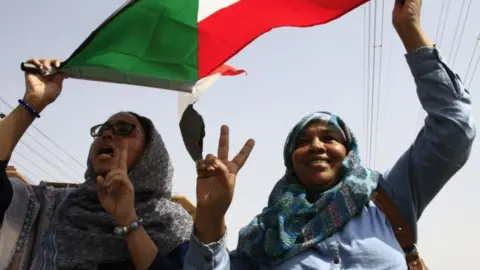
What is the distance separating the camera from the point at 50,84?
2596 millimetres

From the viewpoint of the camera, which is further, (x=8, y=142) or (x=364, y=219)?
(x=8, y=142)

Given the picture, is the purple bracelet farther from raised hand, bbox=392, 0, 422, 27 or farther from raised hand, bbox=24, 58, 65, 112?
raised hand, bbox=392, 0, 422, 27

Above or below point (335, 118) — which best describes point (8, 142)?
below

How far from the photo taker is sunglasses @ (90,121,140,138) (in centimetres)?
269

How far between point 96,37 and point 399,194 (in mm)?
1679

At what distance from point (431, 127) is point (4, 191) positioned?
1981mm

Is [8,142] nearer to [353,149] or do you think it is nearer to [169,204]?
[169,204]

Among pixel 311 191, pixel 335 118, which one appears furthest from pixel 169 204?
pixel 335 118

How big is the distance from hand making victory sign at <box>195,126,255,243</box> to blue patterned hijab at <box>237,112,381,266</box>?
0.36 m

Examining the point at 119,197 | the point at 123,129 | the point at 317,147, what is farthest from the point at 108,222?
the point at 317,147

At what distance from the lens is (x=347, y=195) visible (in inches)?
86.7

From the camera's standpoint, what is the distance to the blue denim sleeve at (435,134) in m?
2.08

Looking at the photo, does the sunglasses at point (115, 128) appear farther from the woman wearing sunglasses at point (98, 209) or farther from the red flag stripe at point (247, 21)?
the red flag stripe at point (247, 21)

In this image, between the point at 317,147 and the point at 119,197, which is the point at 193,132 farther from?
the point at 317,147
